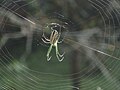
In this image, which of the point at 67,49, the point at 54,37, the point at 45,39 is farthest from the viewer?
the point at 67,49

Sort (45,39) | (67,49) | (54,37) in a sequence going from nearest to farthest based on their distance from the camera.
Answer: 1. (54,37)
2. (45,39)
3. (67,49)

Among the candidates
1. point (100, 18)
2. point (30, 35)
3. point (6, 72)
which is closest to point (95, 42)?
point (100, 18)

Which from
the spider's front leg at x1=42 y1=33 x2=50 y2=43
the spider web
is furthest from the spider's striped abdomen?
the spider web

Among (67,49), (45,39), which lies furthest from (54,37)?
(67,49)

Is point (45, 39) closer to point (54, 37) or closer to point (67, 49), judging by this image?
point (54, 37)

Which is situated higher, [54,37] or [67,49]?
[54,37]

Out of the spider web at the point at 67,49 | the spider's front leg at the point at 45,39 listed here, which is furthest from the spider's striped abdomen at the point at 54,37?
the spider web at the point at 67,49

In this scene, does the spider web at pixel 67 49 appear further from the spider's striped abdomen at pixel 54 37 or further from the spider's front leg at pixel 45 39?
the spider's striped abdomen at pixel 54 37

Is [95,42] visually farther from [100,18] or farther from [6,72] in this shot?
[6,72]
